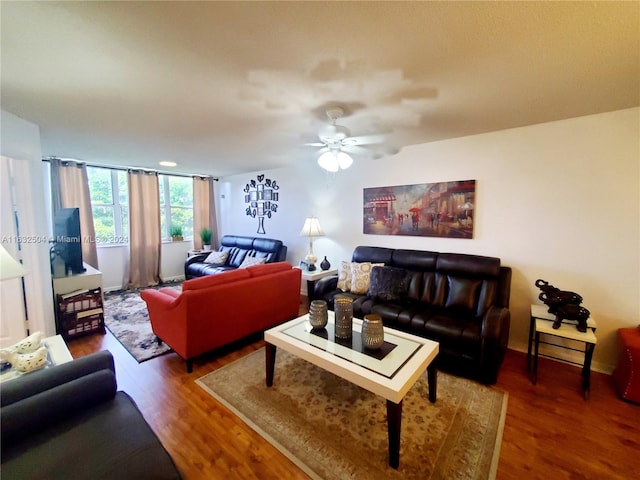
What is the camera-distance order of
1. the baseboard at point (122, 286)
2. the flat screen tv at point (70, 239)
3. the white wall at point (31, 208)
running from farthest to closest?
1. the baseboard at point (122, 286)
2. the flat screen tv at point (70, 239)
3. the white wall at point (31, 208)

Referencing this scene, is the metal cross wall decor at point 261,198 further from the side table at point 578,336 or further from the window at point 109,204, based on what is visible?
the side table at point 578,336

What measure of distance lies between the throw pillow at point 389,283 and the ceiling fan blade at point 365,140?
1479 millimetres

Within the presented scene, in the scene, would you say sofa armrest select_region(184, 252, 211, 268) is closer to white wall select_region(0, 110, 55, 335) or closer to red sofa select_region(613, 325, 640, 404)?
white wall select_region(0, 110, 55, 335)

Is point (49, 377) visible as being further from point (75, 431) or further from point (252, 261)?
point (252, 261)

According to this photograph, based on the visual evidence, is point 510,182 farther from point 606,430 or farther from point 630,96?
point 606,430

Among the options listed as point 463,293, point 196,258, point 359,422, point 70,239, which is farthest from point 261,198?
point 359,422

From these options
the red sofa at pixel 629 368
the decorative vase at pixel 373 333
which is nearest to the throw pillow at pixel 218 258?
the decorative vase at pixel 373 333

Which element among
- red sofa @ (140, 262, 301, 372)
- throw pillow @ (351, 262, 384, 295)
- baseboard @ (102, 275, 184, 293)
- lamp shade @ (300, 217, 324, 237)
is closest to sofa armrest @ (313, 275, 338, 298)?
throw pillow @ (351, 262, 384, 295)

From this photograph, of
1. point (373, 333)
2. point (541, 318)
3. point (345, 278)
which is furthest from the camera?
point (345, 278)

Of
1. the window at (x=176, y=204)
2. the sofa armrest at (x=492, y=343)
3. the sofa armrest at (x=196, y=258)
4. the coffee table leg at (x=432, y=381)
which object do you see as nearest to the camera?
the coffee table leg at (x=432, y=381)

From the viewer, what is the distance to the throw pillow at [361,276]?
3.23m

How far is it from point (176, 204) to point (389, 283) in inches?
192

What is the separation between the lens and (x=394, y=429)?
152cm

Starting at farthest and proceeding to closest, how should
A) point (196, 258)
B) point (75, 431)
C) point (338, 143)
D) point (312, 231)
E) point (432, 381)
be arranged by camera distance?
point (196, 258) → point (312, 231) → point (338, 143) → point (432, 381) → point (75, 431)
